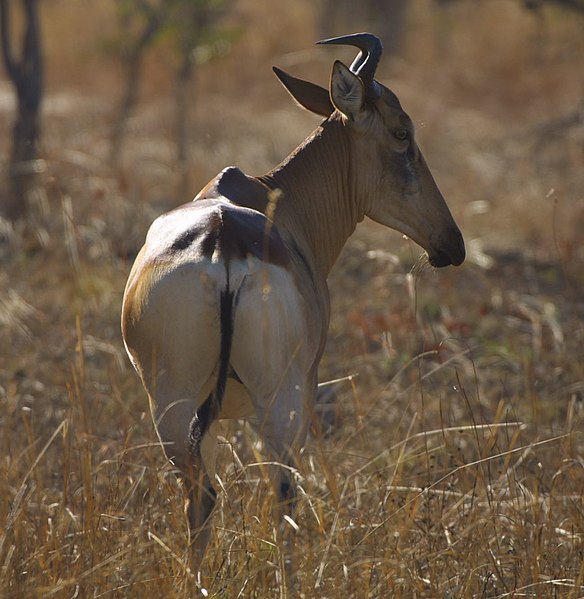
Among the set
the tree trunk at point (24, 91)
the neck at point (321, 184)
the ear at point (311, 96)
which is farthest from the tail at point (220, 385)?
the tree trunk at point (24, 91)

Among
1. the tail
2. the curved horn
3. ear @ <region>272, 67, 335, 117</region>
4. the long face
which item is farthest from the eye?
the tail

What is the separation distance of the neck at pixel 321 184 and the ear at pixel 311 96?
148 millimetres

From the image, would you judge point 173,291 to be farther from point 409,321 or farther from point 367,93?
point 409,321

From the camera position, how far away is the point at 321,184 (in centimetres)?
470

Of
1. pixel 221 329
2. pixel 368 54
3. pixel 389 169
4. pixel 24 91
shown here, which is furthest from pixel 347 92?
pixel 24 91

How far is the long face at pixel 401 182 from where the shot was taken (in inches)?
181

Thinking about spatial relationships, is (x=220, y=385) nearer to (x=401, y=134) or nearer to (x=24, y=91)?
(x=401, y=134)

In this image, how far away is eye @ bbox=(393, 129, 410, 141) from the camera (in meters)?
4.59

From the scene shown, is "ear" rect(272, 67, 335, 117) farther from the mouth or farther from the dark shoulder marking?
the mouth

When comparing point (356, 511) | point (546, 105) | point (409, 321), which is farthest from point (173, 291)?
point (546, 105)

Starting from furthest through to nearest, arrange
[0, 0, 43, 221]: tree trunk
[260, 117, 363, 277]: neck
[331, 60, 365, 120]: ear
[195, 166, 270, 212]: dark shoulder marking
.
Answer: [0, 0, 43, 221]: tree trunk < [260, 117, 363, 277]: neck < [331, 60, 365, 120]: ear < [195, 166, 270, 212]: dark shoulder marking

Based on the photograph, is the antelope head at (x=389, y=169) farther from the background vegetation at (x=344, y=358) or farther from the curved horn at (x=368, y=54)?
the background vegetation at (x=344, y=358)

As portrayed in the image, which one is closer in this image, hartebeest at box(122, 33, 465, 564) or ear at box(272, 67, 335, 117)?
hartebeest at box(122, 33, 465, 564)

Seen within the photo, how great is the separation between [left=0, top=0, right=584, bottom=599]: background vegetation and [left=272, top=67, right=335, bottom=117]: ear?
0.73 metres
